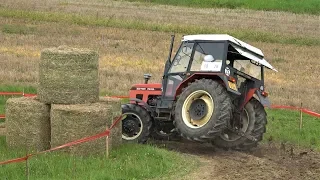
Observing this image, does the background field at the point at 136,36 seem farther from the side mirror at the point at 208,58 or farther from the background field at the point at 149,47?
the side mirror at the point at 208,58

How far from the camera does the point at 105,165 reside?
1023 cm

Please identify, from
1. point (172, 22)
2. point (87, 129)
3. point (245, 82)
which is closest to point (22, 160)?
point (87, 129)

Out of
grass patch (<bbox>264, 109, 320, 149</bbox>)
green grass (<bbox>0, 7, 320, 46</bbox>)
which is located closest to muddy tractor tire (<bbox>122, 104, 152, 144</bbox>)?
grass patch (<bbox>264, 109, 320, 149</bbox>)

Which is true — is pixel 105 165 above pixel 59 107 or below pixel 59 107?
below

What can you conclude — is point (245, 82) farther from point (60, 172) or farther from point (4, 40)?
point (4, 40)

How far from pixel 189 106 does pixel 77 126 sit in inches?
98.5

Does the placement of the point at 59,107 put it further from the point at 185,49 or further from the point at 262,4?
the point at 262,4

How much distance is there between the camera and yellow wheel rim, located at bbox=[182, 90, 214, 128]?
39.7 feet

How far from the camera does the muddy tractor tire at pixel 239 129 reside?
12.8 metres

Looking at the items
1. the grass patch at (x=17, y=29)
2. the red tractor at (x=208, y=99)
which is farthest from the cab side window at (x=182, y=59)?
the grass patch at (x=17, y=29)

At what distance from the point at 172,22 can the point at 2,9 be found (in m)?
10.3

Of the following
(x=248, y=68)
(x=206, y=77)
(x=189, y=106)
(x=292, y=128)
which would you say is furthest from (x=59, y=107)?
(x=292, y=128)

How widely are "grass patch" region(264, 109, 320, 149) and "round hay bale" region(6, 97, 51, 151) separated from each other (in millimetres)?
5331

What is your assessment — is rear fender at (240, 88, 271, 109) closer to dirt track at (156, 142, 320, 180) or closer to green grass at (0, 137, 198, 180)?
dirt track at (156, 142, 320, 180)
